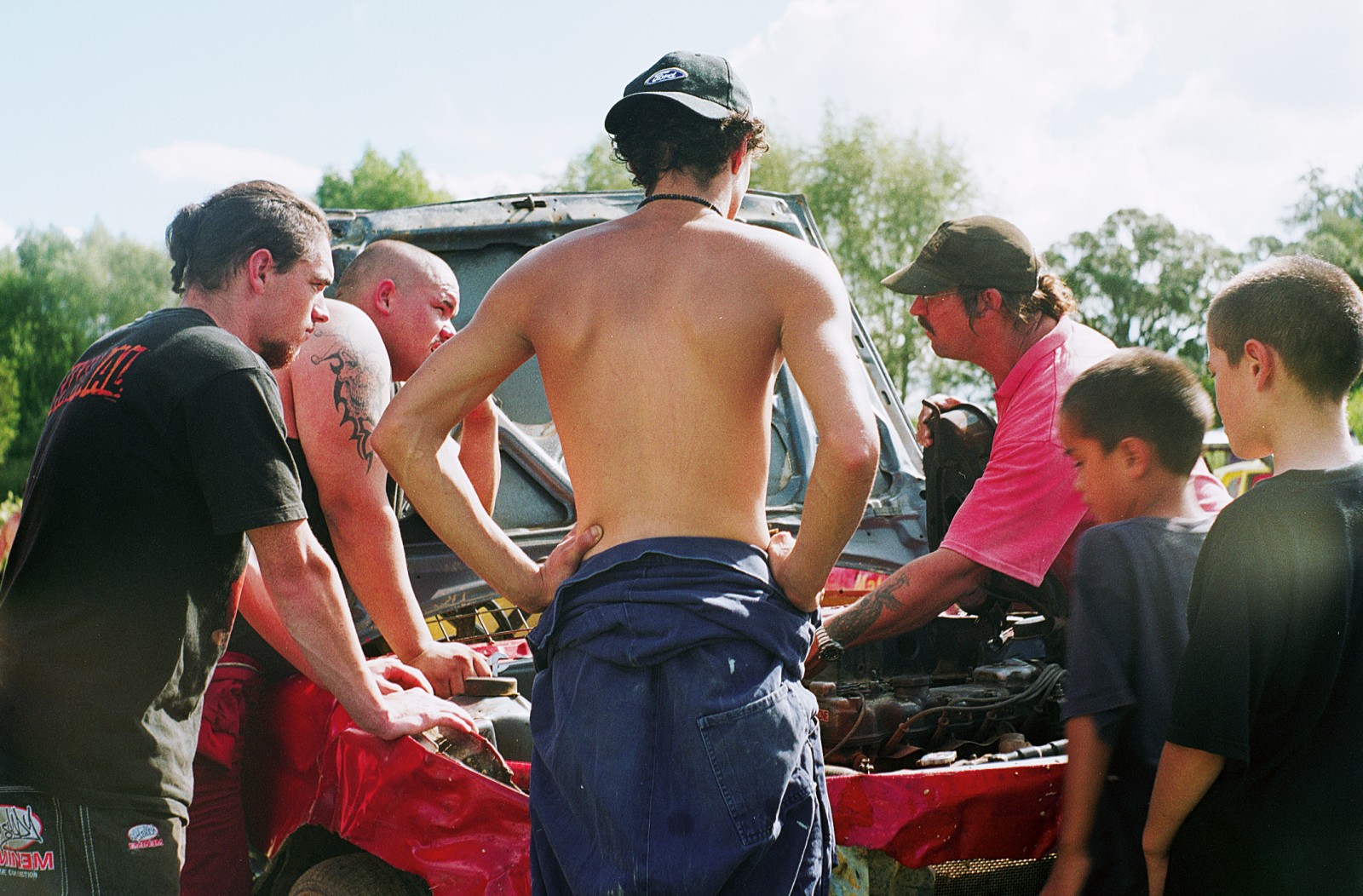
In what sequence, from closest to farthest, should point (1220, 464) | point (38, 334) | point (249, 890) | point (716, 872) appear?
point (716, 872), point (249, 890), point (1220, 464), point (38, 334)

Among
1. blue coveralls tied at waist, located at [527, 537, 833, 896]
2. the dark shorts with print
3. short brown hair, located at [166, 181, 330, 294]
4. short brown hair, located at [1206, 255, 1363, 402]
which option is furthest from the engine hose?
short brown hair, located at [166, 181, 330, 294]

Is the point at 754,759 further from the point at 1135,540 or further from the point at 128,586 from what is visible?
the point at 128,586

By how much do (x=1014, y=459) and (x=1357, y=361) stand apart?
3.34 feet

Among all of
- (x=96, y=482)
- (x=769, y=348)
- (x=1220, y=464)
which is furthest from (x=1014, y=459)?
(x=1220, y=464)

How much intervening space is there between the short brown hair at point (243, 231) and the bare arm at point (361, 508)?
47 cm

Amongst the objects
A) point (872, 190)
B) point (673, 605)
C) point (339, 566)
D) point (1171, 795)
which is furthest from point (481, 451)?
point (872, 190)

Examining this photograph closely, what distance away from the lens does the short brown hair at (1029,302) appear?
3.34 metres

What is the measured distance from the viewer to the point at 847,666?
3.49m

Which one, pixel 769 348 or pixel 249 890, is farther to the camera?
pixel 249 890

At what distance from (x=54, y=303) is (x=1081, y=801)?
171 feet

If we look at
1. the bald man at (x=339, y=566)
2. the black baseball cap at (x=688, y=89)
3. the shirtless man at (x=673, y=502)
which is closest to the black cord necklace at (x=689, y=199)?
the shirtless man at (x=673, y=502)

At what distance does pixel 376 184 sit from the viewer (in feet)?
197

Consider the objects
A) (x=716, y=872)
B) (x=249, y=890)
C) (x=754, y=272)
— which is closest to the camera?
(x=716, y=872)

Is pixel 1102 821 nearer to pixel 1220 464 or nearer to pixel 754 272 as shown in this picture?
pixel 754 272
